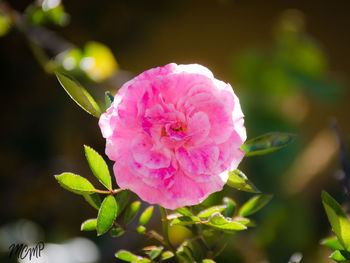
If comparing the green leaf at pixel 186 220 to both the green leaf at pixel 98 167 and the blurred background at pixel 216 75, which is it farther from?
the blurred background at pixel 216 75

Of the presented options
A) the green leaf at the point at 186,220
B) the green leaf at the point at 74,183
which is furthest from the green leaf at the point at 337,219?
the green leaf at the point at 74,183

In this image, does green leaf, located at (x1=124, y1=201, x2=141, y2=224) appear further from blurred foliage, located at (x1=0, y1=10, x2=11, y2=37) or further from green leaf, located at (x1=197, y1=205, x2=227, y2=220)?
blurred foliage, located at (x1=0, y1=10, x2=11, y2=37)

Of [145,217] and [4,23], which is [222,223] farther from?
[4,23]

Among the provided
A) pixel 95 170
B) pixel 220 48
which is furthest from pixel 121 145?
pixel 220 48

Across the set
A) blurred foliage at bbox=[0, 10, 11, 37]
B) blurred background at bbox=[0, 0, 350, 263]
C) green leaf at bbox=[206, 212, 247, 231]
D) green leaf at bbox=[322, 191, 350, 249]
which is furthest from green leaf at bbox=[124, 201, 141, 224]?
blurred background at bbox=[0, 0, 350, 263]

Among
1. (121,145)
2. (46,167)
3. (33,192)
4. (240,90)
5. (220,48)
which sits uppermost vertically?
(121,145)

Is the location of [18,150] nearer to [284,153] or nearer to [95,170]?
[284,153]
